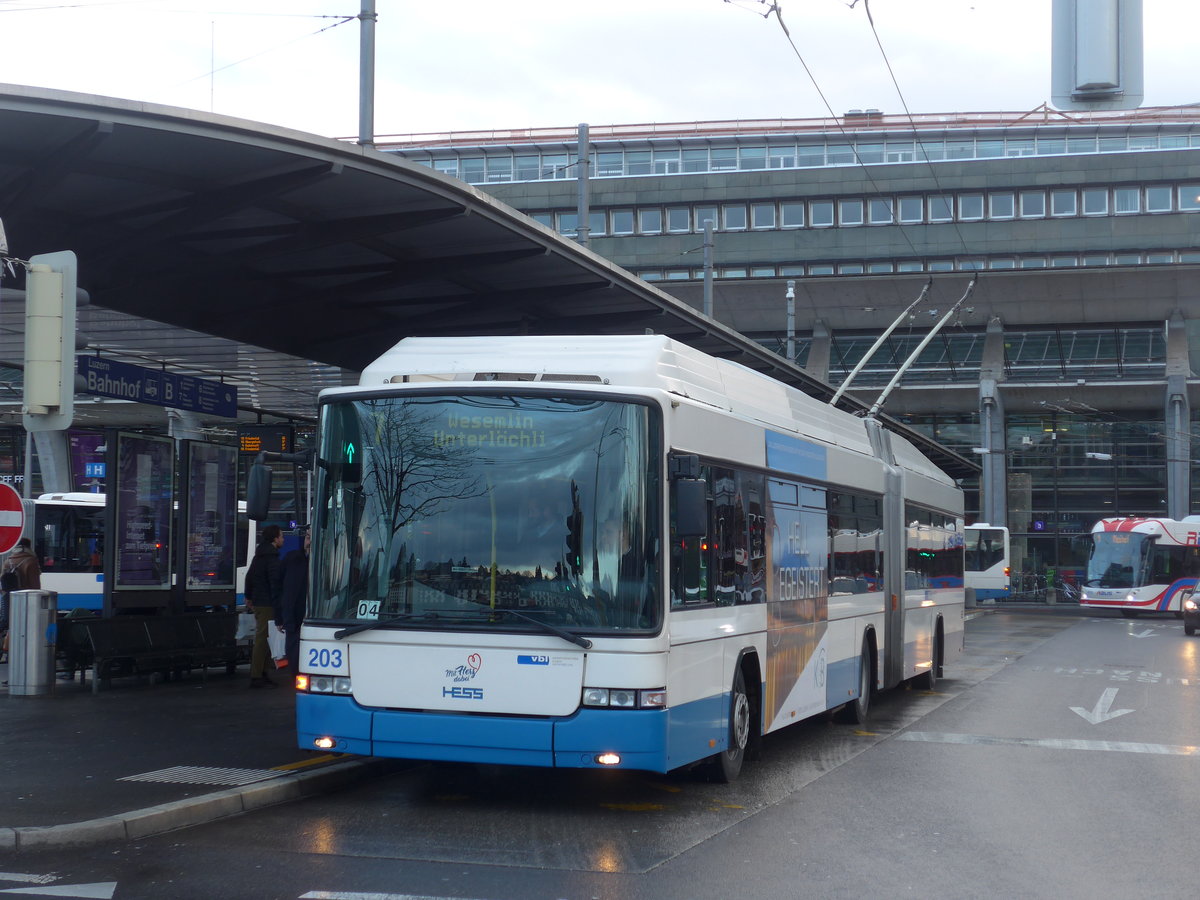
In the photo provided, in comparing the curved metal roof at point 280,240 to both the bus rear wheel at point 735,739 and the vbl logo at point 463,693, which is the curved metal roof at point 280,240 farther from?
the bus rear wheel at point 735,739

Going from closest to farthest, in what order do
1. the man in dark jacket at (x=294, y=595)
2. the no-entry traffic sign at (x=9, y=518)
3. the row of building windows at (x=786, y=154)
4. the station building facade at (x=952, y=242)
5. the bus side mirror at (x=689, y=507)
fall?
the bus side mirror at (x=689, y=507)
the no-entry traffic sign at (x=9, y=518)
the man in dark jacket at (x=294, y=595)
the station building facade at (x=952, y=242)
the row of building windows at (x=786, y=154)

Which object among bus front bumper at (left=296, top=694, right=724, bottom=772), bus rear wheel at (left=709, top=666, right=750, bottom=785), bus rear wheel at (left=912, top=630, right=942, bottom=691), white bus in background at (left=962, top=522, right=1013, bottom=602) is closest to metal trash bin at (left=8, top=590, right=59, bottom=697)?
bus front bumper at (left=296, top=694, right=724, bottom=772)

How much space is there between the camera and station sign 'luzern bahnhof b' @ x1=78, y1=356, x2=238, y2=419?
47.2 ft

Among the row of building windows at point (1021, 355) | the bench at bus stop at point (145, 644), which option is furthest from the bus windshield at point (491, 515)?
the row of building windows at point (1021, 355)

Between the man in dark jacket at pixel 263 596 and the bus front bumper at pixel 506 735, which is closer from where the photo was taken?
the bus front bumper at pixel 506 735

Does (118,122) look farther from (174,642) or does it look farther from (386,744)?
(174,642)

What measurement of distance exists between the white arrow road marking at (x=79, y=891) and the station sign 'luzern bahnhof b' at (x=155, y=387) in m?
7.99

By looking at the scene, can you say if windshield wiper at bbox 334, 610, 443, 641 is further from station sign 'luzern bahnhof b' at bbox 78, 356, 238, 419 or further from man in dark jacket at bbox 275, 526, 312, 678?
station sign 'luzern bahnhof b' at bbox 78, 356, 238, 419

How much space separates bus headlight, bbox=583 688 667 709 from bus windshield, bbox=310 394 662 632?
0.37 metres

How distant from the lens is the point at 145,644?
1578 centimetres

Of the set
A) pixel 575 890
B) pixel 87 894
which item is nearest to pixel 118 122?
pixel 87 894

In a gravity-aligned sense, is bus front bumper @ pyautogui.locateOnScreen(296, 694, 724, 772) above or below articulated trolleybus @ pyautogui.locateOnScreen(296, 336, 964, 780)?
below

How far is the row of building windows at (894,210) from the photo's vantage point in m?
50.0

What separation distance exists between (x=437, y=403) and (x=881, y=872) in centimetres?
388
